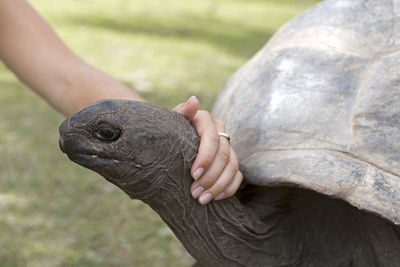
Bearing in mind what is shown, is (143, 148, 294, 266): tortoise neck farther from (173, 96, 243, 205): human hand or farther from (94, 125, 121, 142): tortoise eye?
(94, 125, 121, 142): tortoise eye

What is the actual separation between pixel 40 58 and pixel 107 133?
73 cm

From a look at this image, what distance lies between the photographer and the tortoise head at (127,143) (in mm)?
1174

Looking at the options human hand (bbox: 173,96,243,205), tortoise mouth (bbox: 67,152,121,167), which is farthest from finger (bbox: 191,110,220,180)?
tortoise mouth (bbox: 67,152,121,167)

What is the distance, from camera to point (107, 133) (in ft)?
3.86

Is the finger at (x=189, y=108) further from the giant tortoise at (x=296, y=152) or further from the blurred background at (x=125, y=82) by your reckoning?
the blurred background at (x=125, y=82)

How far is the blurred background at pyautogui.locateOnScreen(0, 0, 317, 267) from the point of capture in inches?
102

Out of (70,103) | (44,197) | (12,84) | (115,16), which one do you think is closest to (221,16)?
(115,16)

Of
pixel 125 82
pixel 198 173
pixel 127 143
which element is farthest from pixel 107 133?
pixel 125 82

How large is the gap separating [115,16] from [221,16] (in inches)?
65.5

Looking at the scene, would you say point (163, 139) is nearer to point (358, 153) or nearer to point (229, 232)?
point (229, 232)

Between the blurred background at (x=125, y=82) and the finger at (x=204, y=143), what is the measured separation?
1.28 meters

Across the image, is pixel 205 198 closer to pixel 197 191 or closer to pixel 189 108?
pixel 197 191

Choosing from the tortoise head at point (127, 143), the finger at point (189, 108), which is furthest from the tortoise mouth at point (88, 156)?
the finger at point (189, 108)

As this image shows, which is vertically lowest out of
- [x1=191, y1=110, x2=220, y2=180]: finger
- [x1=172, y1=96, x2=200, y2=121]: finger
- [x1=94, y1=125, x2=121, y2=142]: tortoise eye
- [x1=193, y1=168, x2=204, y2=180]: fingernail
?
[x1=193, y1=168, x2=204, y2=180]: fingernail
